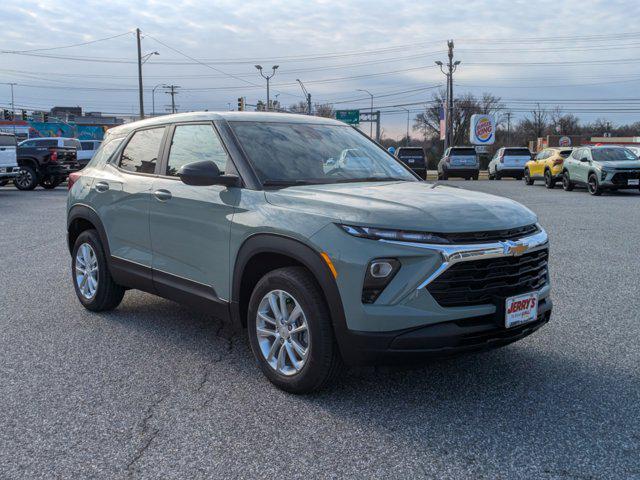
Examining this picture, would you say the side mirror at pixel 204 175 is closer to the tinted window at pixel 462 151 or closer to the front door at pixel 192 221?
the front door at pixel 192 221

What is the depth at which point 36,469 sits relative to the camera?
3021 millimetres

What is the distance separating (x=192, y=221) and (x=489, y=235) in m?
2.08

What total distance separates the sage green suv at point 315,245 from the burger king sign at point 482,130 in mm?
55562

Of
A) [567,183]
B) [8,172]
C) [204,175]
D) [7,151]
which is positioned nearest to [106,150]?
[204,175]

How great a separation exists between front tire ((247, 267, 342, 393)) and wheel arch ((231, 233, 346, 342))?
76 mm

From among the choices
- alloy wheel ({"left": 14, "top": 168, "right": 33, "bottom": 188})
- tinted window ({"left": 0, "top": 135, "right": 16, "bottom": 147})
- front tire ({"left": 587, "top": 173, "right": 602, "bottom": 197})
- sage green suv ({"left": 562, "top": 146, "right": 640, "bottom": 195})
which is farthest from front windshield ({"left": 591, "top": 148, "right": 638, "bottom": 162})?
alloy wheel ({"left": 14, "top": 168, "right": 33, "bottom": 188})

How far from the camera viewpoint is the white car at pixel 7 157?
2139cm

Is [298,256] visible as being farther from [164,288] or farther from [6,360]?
[6,360]

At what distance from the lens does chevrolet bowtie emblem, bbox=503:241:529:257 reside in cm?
359

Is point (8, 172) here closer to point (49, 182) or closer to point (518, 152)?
point (49, 182)

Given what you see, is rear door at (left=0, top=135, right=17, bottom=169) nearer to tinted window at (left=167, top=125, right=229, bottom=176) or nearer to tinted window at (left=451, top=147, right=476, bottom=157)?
tinted window at (left=167, top=125, right=229, bottom=176)

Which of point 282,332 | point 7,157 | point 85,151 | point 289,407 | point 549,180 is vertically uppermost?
point 85,151

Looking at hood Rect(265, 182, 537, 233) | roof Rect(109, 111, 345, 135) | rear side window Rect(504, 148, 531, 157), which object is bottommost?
hood Rect(265, 182, 537, 233)

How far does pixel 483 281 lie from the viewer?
139 inches
